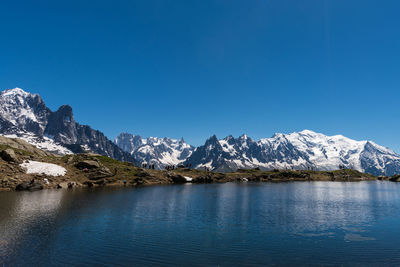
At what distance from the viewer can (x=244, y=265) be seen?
26.4 m

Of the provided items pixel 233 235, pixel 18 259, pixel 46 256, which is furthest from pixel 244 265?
pixel 18 259

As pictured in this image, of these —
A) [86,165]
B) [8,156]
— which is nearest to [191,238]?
[8,156]

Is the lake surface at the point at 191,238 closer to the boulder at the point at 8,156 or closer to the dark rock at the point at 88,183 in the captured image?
the boulder at the point at 8,156

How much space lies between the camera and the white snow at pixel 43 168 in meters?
111

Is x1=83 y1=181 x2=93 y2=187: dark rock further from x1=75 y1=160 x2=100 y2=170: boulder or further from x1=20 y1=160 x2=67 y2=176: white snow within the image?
x1=75 y1=160 x2=100 y2=170: boulder

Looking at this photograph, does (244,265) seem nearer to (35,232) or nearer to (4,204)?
(35,232)

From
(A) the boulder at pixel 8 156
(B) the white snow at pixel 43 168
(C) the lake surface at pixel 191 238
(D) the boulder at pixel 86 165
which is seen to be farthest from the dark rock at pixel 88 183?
(C) the lake surface at pixel 191 238

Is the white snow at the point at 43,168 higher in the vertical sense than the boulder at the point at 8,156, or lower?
lower

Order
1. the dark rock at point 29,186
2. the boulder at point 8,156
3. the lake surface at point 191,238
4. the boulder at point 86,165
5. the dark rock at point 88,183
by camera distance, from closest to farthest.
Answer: the lake surface at point 191,238, the dark rock at point 29,186, the boulder at point 8,156, the dark rock at point 88,183, the boulder at point 86,165

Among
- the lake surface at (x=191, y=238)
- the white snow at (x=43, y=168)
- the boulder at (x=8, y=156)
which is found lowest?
the lake surface at (x=191, y=238)

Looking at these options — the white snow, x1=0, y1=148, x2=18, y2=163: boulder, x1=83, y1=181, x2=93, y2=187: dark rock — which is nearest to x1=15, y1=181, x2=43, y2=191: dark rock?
the white snow

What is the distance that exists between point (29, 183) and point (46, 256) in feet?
279

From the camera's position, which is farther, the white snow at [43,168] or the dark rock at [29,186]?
the white snow at [43,168]

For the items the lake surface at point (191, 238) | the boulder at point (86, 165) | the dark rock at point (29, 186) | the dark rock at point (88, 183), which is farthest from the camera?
the boulder at point (86, 165)
